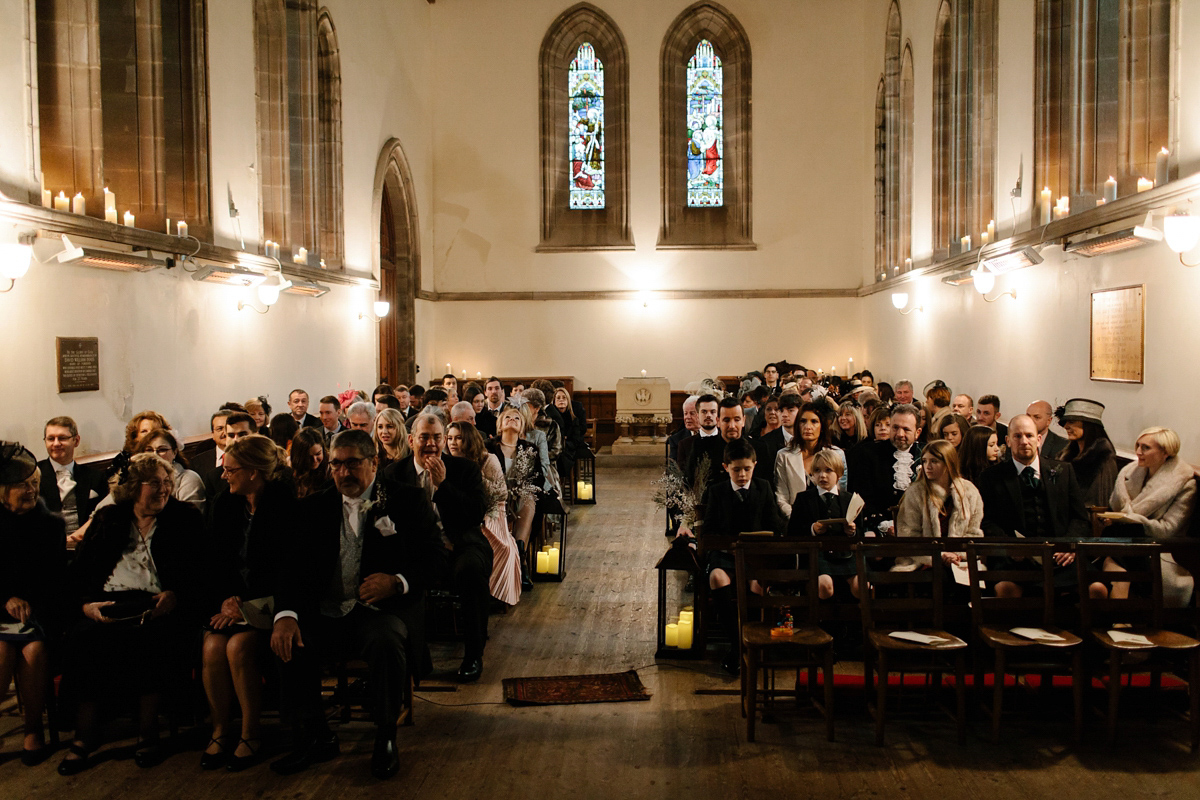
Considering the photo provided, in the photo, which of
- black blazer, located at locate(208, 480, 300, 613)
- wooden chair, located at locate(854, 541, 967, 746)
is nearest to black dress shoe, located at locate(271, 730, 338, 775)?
black blazer, located at locate(208, 480, 300, 613)

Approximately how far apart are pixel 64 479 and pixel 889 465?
4.87 metres

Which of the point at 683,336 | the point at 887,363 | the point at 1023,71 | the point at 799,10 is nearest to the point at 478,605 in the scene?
the point at 1023,71

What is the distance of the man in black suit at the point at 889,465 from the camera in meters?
6.10

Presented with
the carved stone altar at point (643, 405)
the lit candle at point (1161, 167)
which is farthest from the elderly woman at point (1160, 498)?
the carved stone altar at point (643, 405)

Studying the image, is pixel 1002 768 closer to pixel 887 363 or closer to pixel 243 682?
pixel 243 682

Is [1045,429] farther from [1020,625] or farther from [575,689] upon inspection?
[575,689]

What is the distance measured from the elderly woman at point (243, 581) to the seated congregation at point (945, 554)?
2.03 m

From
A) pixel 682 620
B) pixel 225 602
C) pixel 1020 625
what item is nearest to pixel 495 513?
pixel 682 620

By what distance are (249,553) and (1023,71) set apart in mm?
8679

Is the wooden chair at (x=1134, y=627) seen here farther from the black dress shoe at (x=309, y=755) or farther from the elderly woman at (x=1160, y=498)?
the black dress shoe at (x=309, y=755)

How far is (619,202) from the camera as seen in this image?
17484 mm

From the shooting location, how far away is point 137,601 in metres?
4.07

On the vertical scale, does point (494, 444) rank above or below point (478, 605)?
above

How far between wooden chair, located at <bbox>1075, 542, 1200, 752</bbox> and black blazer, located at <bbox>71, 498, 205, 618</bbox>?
3.80m
